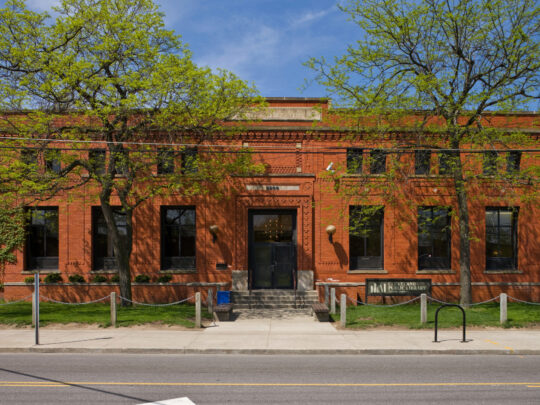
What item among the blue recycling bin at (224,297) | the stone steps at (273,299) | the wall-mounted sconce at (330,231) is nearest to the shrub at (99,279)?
the blue recycling bin at (224,297)

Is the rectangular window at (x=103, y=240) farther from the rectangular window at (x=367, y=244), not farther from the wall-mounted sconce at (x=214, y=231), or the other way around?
the rectangular window at (x=367, y=244)

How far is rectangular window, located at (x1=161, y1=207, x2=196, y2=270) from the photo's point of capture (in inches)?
759

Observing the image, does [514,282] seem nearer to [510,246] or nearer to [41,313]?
[510,246]

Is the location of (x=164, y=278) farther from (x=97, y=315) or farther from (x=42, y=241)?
(x=42, y=241)

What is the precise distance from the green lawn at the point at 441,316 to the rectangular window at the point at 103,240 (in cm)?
1073

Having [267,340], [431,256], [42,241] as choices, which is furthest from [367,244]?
[42,241]

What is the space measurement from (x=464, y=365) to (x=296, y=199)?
1054 centimetres

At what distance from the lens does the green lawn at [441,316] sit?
13.9 meters

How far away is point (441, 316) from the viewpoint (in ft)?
48.4

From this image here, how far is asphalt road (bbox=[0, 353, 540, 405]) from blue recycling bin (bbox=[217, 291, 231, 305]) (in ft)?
21.4

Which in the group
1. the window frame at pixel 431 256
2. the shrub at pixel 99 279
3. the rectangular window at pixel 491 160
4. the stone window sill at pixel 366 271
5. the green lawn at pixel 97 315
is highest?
the rectangular window at pixel 491 160

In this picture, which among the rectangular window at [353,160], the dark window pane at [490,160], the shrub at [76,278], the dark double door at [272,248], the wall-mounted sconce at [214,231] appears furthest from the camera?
the dark double door at [272,248]

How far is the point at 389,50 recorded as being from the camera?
1634 centimetres

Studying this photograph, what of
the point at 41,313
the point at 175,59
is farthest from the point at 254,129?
the point at 41,313
